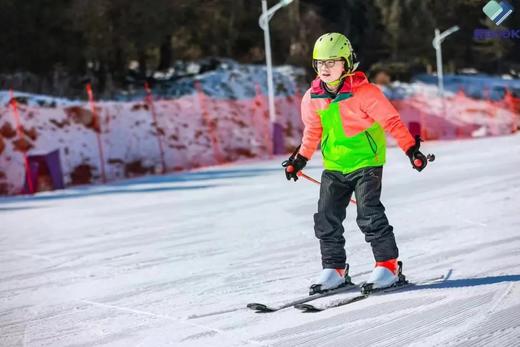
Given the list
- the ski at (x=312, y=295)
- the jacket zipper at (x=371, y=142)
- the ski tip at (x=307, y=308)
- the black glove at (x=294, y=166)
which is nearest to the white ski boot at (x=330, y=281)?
the ski at (x=312, y=295)

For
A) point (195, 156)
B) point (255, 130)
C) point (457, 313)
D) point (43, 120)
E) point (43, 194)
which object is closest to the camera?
point (457, 313)

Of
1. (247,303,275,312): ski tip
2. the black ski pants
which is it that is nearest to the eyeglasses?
the black ski pants

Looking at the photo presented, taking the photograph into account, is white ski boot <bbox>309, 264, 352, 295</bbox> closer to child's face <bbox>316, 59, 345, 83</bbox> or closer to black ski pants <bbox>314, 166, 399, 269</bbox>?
black ski pants <bbox>314, 166, 399, 269</bbox>

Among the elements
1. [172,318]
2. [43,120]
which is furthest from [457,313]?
[43,120]

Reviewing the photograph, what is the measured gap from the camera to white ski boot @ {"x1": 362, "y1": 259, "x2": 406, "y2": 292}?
516 centimetres

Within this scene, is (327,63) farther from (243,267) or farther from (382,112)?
(243,267)

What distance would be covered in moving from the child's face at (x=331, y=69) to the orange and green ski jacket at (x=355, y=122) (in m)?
0.07

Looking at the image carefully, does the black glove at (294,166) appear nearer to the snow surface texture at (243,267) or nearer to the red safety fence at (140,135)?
the snow surface texture at (243,267)

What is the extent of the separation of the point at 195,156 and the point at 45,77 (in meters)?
7.64

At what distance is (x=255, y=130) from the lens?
25.4m

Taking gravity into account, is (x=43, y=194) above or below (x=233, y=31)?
below

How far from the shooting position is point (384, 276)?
520cm

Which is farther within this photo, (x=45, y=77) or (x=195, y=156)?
(x=45, y=77)

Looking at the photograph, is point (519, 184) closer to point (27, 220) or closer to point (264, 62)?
point (27, 220)
